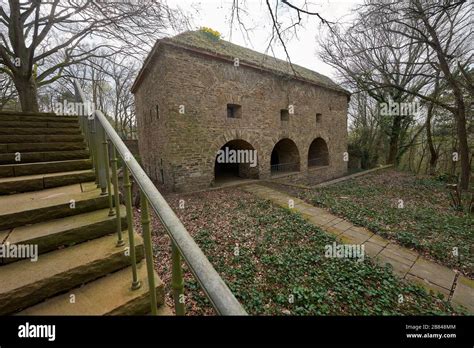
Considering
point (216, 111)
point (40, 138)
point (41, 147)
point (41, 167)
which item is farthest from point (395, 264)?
point (216, 111)

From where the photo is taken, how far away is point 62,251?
5.51ft

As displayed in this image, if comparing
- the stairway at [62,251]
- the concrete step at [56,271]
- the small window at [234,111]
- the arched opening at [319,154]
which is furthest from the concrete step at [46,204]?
the arched opening at [319,154]

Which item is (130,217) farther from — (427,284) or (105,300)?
(427,284)

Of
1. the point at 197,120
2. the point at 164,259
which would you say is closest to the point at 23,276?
the point at 164,259

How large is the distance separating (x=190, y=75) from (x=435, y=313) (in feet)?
26.0

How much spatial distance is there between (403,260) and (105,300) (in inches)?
171

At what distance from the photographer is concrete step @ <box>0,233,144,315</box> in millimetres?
1291

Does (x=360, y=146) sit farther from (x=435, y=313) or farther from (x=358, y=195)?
(x=435, y=313)

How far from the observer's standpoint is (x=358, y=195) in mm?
7203

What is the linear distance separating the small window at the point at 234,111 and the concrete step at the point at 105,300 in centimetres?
758

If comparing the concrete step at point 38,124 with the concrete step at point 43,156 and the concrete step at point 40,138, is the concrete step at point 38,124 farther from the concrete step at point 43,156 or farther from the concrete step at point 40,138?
the concrete step at point 43,156

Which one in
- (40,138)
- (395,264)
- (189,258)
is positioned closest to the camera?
(189,258)

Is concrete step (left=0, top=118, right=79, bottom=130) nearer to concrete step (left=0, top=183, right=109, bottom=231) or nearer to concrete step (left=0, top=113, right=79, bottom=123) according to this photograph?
concrete step (left=0, top=113, right=79, bottom=123)

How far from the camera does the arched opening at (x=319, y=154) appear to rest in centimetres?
1269
